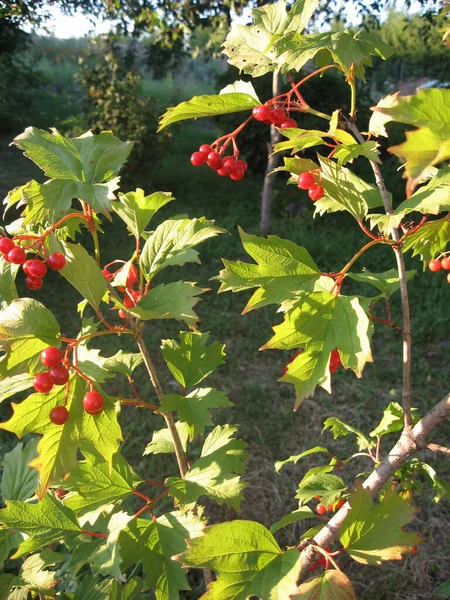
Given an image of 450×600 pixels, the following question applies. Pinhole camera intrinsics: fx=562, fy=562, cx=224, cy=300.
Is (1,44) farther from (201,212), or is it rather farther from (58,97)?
(58,97)

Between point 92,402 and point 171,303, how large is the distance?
240 mm

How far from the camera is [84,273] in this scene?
109 centimetres

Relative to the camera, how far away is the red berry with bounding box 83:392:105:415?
103 cm

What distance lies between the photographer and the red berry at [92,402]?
103cm

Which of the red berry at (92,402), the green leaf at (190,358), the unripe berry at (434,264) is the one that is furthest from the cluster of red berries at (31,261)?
the unripe berry at (434,264)

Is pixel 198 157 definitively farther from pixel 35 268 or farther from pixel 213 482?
pixel 213 482

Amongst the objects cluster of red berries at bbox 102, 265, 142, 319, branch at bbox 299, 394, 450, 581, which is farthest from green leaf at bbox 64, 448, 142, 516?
branch at bbox 299, 394, 450, 581

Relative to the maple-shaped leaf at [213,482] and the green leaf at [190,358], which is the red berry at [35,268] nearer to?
the green leaf at [190,358]

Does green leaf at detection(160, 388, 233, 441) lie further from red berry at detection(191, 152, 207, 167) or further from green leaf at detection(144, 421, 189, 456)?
red berry at detection(191, 152, 207, 167)

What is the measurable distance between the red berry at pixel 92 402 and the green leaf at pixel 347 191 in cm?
60

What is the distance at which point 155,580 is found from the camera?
4.09 feet

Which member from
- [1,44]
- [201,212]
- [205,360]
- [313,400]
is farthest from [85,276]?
[1,44]

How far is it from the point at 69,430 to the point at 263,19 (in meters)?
1.02

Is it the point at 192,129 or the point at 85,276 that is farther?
the point at 192,129
